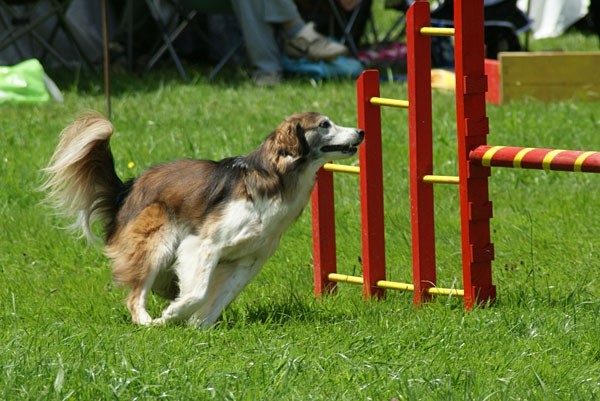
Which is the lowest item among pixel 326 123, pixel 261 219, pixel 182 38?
pixel 182 38

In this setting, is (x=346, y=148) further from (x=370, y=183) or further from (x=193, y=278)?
(x=193, y=278)

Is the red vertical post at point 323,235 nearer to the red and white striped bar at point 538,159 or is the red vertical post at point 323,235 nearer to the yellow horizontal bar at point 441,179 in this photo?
the yellow horizontal bar at point 441,179

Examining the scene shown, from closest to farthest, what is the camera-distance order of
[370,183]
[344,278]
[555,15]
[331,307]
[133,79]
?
[331,307]
[370,183]
[344,278]
[133,79]
[555,15]

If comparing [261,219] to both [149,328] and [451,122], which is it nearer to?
[149,328]

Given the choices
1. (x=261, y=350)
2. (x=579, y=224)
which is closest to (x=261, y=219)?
(x=261, y=350)

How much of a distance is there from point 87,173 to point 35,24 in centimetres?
610

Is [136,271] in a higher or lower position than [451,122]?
higher

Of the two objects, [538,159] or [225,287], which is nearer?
[538,159]

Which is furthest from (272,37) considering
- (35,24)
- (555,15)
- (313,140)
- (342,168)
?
(313,140)

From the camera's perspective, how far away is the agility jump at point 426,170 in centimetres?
508

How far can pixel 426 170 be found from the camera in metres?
5.39

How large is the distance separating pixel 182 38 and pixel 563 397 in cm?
945

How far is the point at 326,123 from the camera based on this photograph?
5.28 metres

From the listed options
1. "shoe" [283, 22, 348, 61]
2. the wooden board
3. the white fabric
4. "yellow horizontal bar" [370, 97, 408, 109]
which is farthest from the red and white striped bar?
the white fabric
